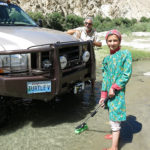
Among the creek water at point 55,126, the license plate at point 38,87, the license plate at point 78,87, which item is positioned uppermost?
the license plate at point 38,87

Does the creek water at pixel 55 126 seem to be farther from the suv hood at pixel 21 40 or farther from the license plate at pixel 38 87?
the suv hood at pixel 21 40

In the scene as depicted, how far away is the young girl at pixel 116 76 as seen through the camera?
9.64 ft

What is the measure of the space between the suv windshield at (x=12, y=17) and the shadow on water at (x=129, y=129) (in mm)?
2987

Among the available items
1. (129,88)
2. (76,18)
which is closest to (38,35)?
(129,88)

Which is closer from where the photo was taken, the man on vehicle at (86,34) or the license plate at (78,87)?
the license plate at (78,87)

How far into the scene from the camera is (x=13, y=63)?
344 cm

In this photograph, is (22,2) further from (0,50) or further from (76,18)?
(0,50)

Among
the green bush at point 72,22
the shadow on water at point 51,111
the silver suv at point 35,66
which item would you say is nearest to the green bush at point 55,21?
the green bush at point 72,22

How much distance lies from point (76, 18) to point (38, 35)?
35.1 meters

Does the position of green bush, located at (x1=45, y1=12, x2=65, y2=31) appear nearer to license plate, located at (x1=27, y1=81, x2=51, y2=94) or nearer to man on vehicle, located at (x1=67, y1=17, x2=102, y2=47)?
man on vehicle, located at (x1=67, y1=17, x2=102, y2=47)

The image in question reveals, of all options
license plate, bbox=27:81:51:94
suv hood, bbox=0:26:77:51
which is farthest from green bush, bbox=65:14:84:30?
license plate, bbox=27:81:51:94

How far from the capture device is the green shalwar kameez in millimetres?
2934

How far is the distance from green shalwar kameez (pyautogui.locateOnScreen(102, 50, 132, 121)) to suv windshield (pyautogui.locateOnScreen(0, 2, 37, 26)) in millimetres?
2496

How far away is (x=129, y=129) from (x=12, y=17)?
334 cm
